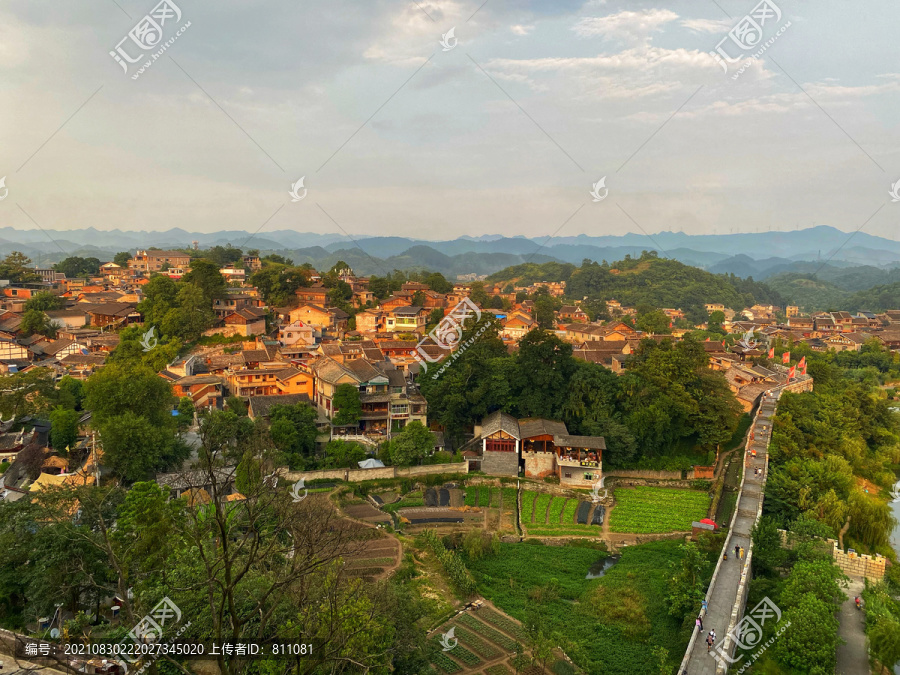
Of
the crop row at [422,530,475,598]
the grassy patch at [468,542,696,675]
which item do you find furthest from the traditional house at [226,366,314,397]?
the grassy patch at [468,542,696,675]

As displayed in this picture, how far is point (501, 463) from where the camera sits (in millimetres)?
20359

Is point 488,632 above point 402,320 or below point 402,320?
below

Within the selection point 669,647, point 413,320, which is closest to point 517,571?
point 669,647

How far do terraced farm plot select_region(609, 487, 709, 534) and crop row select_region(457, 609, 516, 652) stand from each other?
263 inches

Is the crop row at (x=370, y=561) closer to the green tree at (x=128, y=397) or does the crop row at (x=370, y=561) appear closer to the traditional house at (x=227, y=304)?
the green tree at (x=128, y=397)

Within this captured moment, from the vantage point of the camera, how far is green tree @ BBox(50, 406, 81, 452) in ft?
57.6

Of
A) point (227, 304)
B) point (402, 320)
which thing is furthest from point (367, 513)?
point (402, 320)

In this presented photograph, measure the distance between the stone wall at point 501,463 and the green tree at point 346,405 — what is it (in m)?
5.06

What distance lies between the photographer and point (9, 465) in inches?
637

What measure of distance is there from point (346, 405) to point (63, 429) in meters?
8.95

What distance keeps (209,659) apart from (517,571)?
8181 mm

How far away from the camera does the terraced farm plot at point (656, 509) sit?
1739cm

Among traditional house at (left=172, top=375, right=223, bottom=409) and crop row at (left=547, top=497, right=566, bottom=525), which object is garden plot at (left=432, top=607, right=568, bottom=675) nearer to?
crop row at (left=547, top=497, right=566, bottom=525)

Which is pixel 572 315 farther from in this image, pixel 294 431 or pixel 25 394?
A: pixel 25 394
